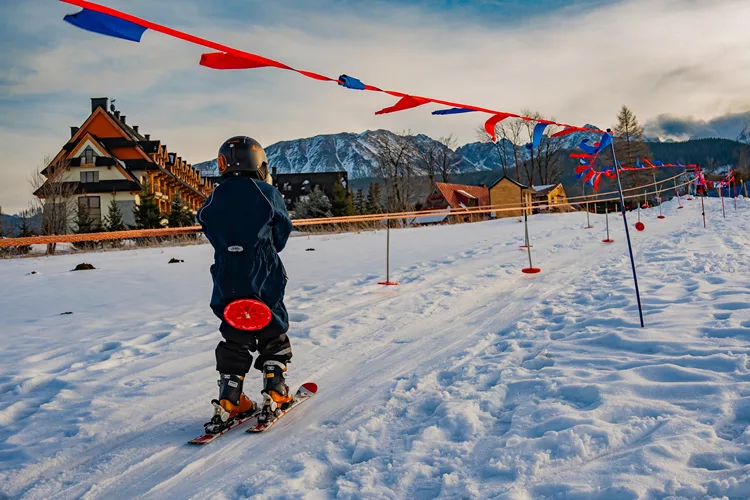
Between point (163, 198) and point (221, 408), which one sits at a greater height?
point (163, 198)

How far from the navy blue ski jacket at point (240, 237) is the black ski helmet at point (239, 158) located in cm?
8

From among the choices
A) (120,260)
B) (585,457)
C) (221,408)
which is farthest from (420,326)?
(120,260)

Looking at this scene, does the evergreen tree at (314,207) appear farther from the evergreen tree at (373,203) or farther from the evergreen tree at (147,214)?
the evergreen tree at (373,203)

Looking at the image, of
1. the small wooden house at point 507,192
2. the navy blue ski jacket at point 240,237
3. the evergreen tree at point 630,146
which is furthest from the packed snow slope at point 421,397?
the evergreen tree at point 630,146

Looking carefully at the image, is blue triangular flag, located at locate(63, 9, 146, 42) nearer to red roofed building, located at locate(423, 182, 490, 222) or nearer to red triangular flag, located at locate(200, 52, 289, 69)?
red triangular flag, located at locate(200, 52, 289, 69)

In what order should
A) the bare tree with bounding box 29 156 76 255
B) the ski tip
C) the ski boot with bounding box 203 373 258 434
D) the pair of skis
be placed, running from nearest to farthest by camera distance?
1. the pair of skis
2. the ski boot with bounding box 203 373 258 434
3. the ski tip
4. the bare tree with bounding box 29 156 76 255

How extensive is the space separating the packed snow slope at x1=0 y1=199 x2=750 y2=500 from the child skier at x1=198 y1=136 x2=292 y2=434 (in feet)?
0.90

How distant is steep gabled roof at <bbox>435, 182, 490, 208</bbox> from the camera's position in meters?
58.2

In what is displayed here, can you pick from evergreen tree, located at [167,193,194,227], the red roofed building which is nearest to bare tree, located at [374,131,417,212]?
the red roofed building

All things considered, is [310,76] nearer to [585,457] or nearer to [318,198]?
[585,457]

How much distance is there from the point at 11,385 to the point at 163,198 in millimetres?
44337

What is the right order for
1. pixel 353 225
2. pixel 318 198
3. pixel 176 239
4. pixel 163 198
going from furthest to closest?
pixel 163 198, pixel 318 198, pixel 353 225, pixel 176 239

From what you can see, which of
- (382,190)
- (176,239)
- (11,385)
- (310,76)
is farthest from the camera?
(382,190)

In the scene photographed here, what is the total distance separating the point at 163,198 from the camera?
45.9 m
